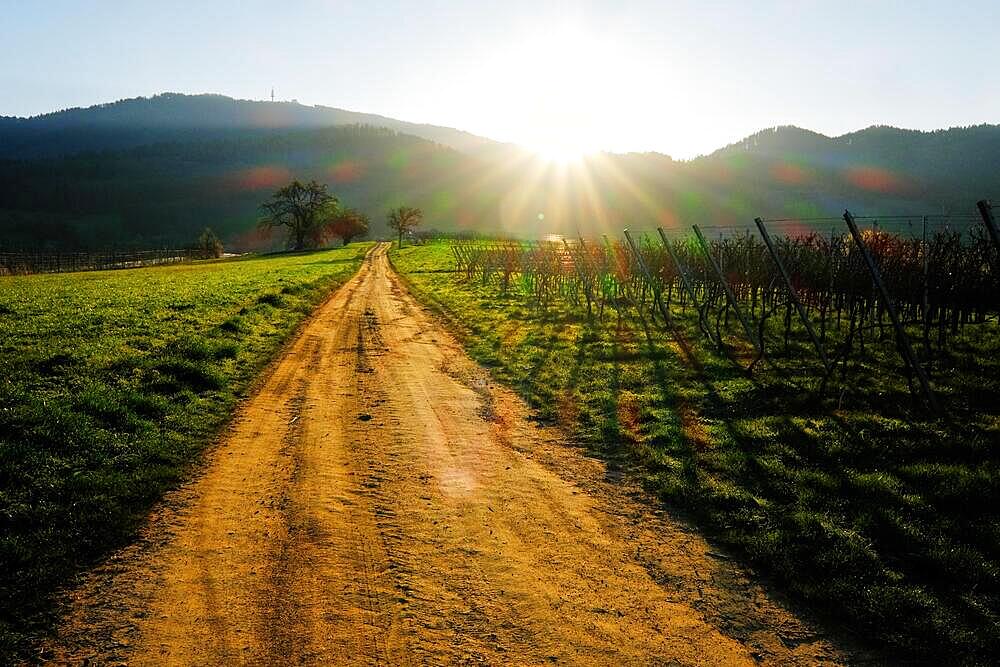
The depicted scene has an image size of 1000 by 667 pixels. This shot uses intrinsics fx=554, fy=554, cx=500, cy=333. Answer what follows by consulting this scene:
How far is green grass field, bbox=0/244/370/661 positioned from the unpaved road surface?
34cm

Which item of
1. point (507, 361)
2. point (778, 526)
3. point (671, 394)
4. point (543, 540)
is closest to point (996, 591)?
point (778, 526)

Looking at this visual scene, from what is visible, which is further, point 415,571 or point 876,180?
point 876,180

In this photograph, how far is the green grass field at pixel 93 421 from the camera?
459cm

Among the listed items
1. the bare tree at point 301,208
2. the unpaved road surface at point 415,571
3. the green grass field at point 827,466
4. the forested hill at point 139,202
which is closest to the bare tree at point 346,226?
the bare tree at point 301,208

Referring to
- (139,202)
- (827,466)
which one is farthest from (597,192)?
(827,466)

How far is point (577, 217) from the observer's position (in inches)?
5290

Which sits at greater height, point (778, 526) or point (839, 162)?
point (839, 162)

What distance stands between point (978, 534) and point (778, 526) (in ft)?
5.51

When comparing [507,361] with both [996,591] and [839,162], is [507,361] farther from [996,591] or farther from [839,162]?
[839,162]

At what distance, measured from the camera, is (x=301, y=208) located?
9038cm

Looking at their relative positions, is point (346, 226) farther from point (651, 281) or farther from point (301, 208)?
point (651, 281)

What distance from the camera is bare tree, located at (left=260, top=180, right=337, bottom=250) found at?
89625 mm

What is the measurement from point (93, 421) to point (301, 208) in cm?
9010

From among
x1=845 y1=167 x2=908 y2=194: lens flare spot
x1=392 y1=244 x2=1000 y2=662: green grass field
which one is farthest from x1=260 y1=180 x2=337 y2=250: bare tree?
x1=845 y1=167 x2=908 y2=194: lens flare spot
